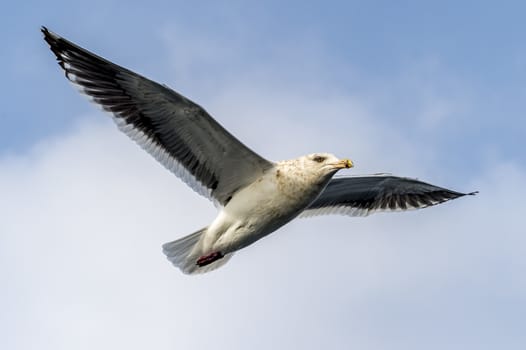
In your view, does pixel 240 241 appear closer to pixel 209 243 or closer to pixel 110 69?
pixel 209 243

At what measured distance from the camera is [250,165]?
14.0 meters

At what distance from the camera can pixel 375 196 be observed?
16266mm

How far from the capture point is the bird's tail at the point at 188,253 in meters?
14.4

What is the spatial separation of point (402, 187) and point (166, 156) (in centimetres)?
349

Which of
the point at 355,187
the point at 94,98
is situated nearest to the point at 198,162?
the point at 94,98

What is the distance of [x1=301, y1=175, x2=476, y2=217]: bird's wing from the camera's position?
51.4ft

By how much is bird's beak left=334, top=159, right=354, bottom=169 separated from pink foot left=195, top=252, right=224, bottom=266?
5.55 ft

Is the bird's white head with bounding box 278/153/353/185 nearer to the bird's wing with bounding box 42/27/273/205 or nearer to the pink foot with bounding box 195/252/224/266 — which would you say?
the bird's wing with bounding box 42/27/273/205

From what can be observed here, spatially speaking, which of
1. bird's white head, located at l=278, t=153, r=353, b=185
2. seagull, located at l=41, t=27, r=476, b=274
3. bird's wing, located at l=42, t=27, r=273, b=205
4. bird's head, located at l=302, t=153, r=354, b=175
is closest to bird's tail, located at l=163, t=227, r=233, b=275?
seagull, located at l=41, t=27, r=476, b=274

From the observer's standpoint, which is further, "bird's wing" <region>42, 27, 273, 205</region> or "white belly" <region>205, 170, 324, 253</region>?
"white belly" <region>205, 170, 324, 253</region>

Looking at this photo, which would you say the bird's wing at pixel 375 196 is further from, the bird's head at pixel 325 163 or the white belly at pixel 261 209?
the white belly at pixel 261 209

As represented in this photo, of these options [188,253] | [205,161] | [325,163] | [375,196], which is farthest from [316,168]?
[375,196]

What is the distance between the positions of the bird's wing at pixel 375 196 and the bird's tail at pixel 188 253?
5.58 ft

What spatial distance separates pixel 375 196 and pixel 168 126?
352 cm
